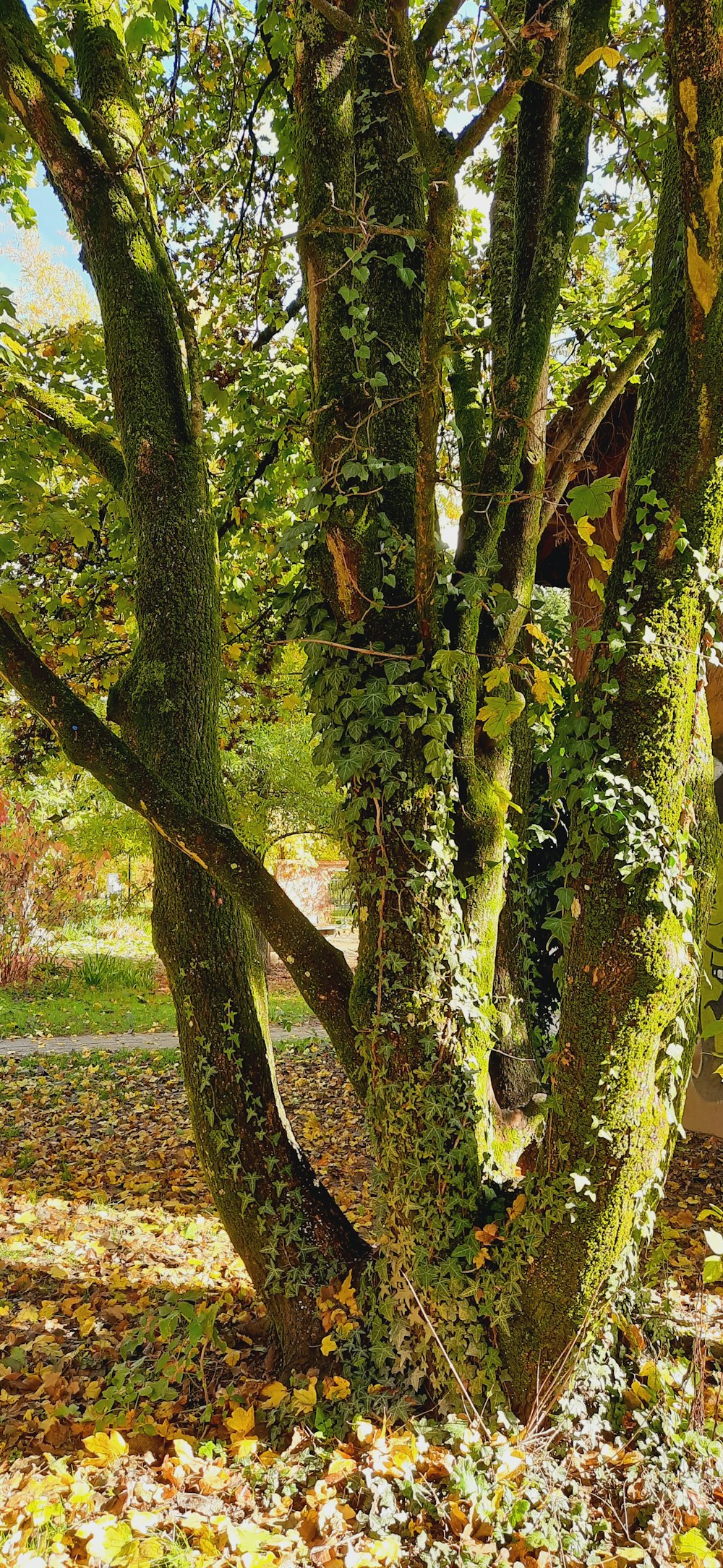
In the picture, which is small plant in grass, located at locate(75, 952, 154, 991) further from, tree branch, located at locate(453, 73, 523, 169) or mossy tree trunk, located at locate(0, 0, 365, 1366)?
tree branch, located at locate(453, 73, 523, 169)

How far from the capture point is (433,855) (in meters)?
2.82

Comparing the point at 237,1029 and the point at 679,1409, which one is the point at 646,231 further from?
the point at 679,1409

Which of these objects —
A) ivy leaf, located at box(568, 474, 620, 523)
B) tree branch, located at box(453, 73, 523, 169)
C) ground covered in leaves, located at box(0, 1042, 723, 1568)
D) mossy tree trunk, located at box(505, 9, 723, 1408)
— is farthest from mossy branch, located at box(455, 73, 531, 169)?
ground covered in leaves, located at box(0, 1042, 723, 1568)

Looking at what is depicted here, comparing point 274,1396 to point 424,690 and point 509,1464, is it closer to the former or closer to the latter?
point 509,1464

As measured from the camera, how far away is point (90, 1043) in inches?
384

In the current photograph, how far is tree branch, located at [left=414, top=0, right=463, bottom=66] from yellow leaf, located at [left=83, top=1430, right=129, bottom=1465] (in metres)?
3.94

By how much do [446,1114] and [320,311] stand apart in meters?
2.67

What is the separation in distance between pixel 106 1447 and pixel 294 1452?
58 centimetres

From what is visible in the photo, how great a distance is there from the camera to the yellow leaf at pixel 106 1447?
2.68 m

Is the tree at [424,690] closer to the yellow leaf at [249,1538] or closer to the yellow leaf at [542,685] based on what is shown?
the yellow leaf at [542,685]

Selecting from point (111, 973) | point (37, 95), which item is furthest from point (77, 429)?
point (111, 973)

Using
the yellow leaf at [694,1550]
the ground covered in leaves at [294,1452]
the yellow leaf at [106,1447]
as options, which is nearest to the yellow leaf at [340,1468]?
the ground covered in leaves at [294,1452]

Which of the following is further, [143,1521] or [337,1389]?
[337,1389]

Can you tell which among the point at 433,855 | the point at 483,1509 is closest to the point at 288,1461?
the point at 483,1509
